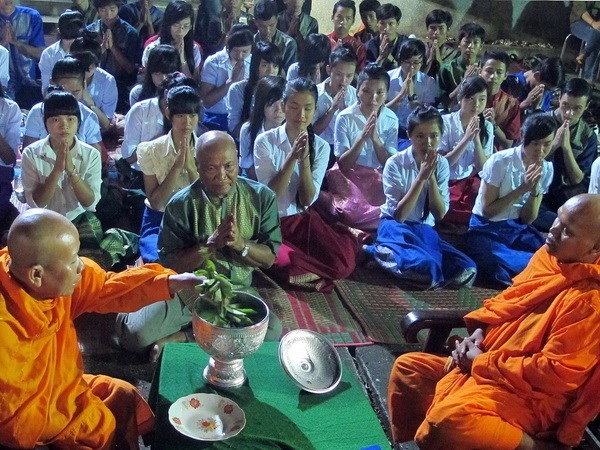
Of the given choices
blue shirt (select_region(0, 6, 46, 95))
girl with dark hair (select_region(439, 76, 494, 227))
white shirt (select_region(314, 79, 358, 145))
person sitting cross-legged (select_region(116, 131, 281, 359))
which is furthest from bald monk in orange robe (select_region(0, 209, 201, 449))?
blue shirt (select_region(0, 6, 46, 95))

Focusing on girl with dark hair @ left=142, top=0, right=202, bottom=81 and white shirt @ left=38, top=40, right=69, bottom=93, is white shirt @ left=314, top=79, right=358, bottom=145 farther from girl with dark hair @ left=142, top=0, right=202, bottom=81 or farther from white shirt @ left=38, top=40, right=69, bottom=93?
white shirt @ left=38, top=40, right=69, bottom=93

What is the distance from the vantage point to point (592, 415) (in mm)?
2494

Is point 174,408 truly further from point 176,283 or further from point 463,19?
point 463,19

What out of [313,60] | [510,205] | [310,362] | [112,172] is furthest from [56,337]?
[313,60]

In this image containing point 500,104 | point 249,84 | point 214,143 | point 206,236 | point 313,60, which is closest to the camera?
point 214,143

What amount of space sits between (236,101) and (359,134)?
1105 millimetres

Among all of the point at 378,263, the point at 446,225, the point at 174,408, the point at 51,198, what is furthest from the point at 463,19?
the point at 174,408

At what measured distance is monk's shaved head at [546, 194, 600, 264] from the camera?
253 centimetres

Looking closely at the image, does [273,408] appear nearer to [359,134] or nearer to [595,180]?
[359,134]

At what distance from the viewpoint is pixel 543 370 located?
8.09 ft

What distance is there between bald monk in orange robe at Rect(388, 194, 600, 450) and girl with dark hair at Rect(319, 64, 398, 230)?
85.4 inches

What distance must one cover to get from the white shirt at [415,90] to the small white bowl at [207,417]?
4.43 metres

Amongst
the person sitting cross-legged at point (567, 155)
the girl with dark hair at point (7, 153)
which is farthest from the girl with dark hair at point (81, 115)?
the person sitting cross-legged at point (567, 155)

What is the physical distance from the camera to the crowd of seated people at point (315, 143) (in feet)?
13.5
